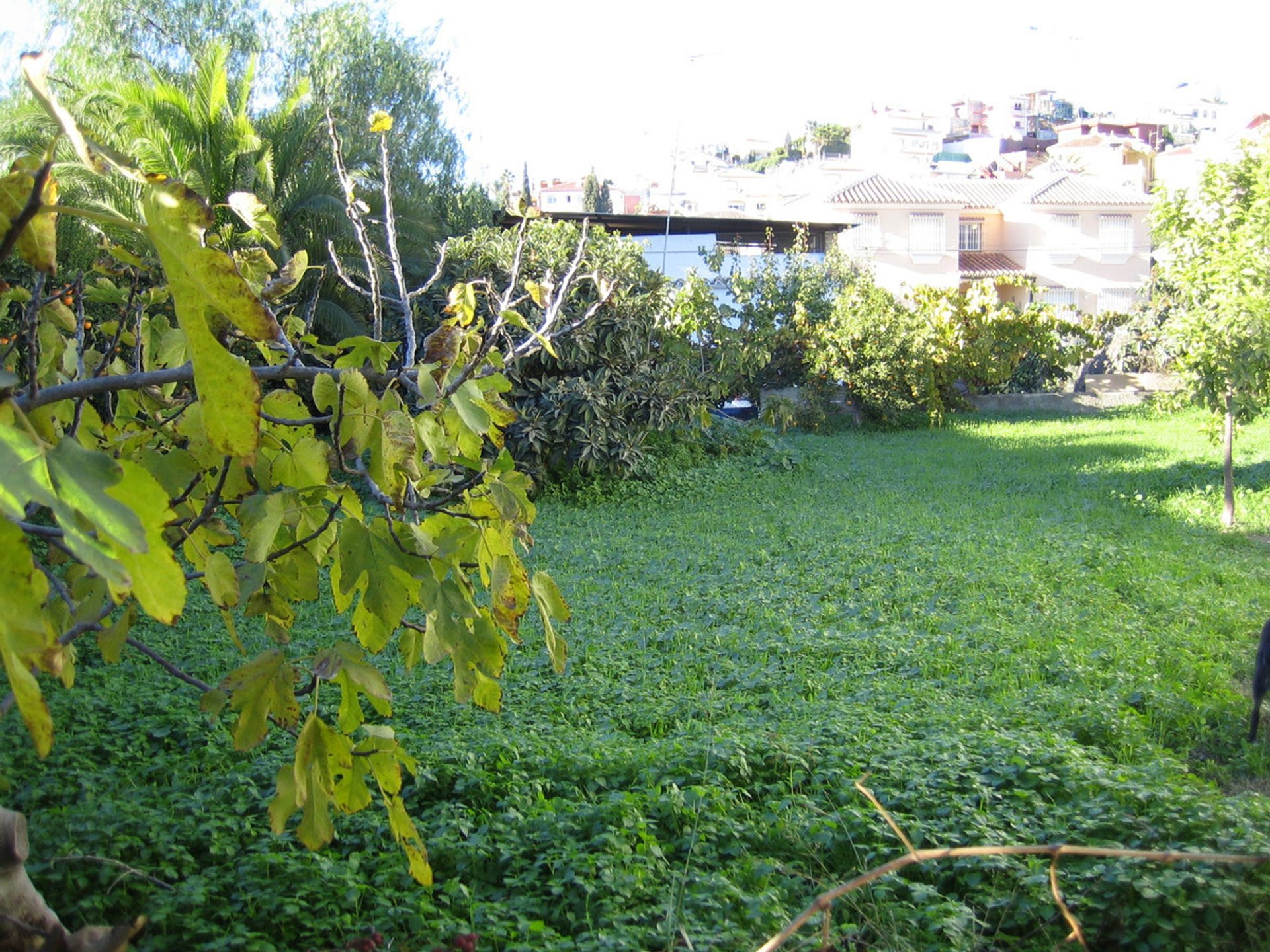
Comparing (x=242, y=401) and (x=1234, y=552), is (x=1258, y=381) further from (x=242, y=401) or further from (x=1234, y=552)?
(x=242, y=401)

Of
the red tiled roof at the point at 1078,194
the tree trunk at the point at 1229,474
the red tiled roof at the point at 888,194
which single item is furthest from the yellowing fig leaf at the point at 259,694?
the red tiled roof at the point at 1078,194

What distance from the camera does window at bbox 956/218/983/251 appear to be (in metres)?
39.6

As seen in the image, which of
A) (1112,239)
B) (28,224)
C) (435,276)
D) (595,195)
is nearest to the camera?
(28,224)

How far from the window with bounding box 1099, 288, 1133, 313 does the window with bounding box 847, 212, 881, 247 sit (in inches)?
348

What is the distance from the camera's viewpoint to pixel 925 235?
37656 millimetres

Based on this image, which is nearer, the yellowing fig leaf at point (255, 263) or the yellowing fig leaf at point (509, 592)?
the yellowing fig leaf at point (509, 592)

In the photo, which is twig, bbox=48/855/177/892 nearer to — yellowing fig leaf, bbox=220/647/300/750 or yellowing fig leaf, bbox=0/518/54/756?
yellowing fig leaf, bbox=220/647/300/750

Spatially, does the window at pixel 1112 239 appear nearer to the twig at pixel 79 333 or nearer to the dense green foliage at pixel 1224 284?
the dense green foliage at pixel 1224 284

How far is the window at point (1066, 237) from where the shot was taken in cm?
3869

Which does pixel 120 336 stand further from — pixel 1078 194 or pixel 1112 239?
pixel 1112 239

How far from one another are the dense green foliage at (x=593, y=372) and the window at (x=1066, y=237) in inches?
1214

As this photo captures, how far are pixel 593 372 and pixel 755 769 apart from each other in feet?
26.2

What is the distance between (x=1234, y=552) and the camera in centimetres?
840

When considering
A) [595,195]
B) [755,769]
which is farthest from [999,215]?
[755,769]
